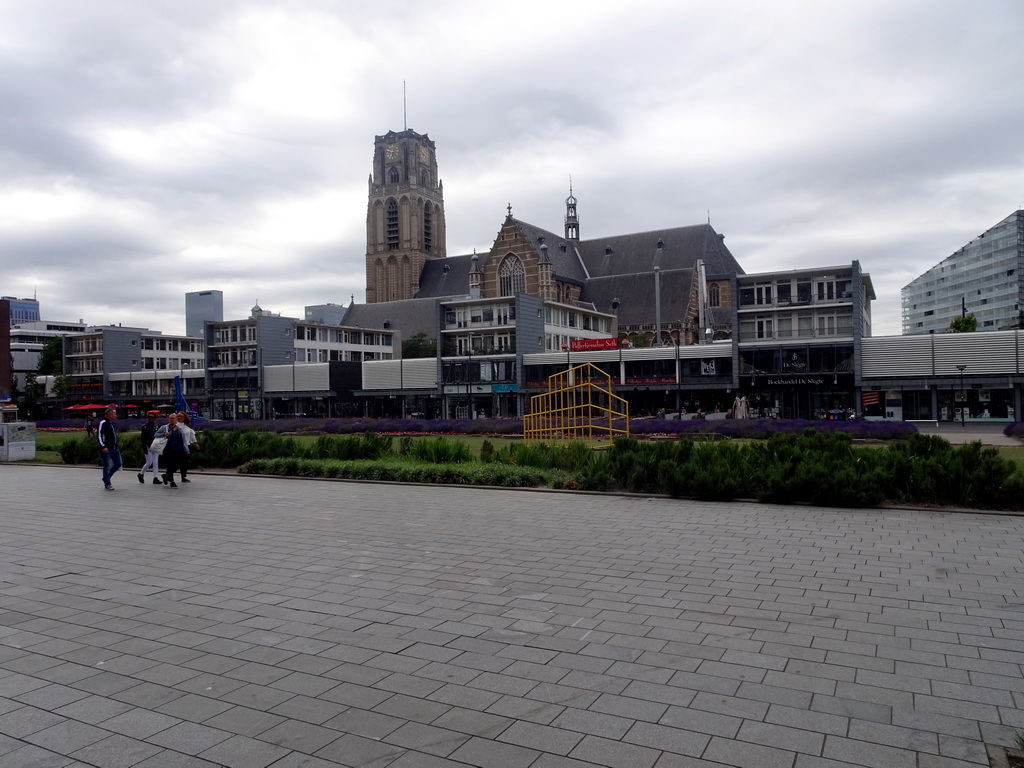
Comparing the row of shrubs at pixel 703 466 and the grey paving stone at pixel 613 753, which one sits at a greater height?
the row of shrubs at pixel 703 466

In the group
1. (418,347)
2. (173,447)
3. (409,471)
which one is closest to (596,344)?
(418,347)

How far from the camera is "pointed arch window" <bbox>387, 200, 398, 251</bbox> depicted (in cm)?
11956

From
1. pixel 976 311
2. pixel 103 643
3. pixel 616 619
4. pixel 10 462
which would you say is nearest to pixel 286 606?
pixel 103 643

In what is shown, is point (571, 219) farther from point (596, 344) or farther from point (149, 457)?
point (149, 457)

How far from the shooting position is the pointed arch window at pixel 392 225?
120m

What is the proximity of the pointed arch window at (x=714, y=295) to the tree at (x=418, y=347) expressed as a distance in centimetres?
3515

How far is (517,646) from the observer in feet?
18.2

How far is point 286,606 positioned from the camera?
6.71 meters

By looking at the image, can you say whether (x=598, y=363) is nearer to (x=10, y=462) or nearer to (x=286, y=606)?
(x=10, y=462)

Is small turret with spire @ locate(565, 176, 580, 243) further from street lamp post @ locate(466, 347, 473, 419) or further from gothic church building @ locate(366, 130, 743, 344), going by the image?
street lamp post @ locate(466, 347, 473, 419)

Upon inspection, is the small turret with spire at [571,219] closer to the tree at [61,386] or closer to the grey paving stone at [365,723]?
the tree at [61,386]

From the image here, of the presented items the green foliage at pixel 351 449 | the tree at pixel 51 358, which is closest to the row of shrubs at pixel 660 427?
the green foliage at pixel 351 449

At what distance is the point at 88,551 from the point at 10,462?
19214 millimetres

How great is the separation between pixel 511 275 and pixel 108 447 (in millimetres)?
82156
